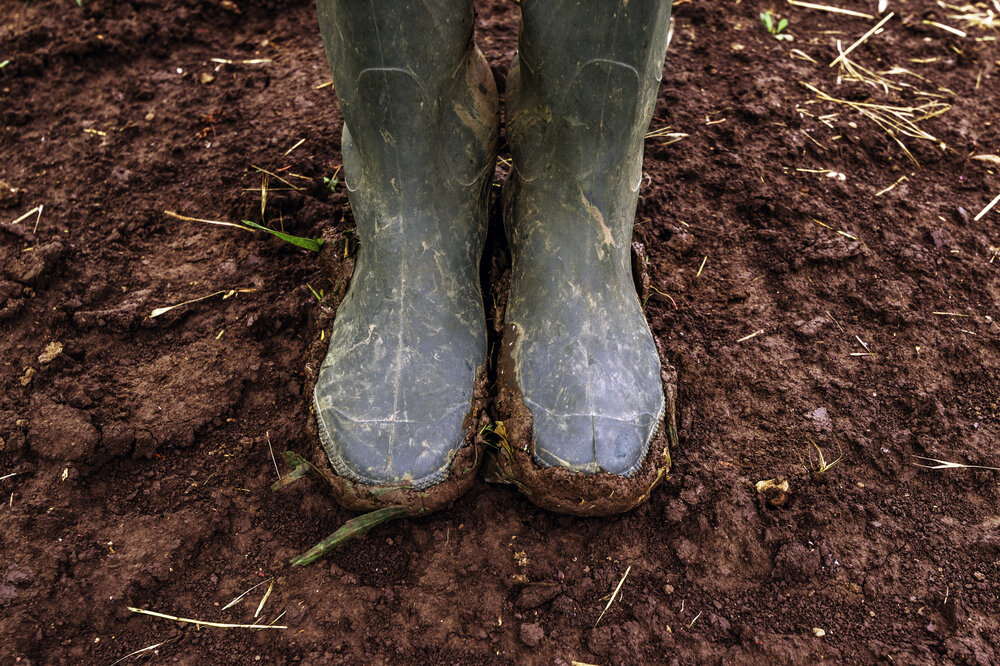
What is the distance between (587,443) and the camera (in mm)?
1209

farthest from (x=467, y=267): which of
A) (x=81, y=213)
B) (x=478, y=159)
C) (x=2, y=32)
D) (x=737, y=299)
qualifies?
(x=2, y=32)

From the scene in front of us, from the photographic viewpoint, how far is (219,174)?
1852 mm

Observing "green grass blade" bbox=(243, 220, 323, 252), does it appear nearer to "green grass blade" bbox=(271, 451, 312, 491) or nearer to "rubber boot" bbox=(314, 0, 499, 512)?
"rubber boot" bbox=(314, 0, 499, 512)

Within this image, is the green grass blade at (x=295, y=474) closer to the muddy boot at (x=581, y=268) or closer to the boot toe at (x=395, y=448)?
the boot toe at (x=395, y=448)

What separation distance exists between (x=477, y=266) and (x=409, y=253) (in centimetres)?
15

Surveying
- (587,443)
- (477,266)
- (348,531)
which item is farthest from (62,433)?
(587,443)

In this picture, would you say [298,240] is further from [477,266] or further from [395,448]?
[395,448]

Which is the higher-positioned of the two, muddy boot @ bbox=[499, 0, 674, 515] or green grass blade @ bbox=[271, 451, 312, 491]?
muddy boot @ bbox=[499, 0, 674, 515]

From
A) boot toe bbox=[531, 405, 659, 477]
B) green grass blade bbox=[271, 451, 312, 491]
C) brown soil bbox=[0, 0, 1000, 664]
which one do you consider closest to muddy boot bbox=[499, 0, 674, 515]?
boot toe bbox=[531, 405, 659, 477]

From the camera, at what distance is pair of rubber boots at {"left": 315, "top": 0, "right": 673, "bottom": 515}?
1151mm

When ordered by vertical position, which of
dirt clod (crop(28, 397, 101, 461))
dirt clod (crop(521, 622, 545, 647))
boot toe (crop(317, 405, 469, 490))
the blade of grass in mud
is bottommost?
dirt clod (crop(521, 622, 545, 647))

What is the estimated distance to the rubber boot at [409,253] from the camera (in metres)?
1.16

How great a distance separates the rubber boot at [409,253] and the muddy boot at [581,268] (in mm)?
82

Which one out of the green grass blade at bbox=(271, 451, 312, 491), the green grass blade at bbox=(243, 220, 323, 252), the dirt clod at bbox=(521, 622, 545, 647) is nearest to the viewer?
the dirt clod at bbox=(521, 622, 545, 647)
